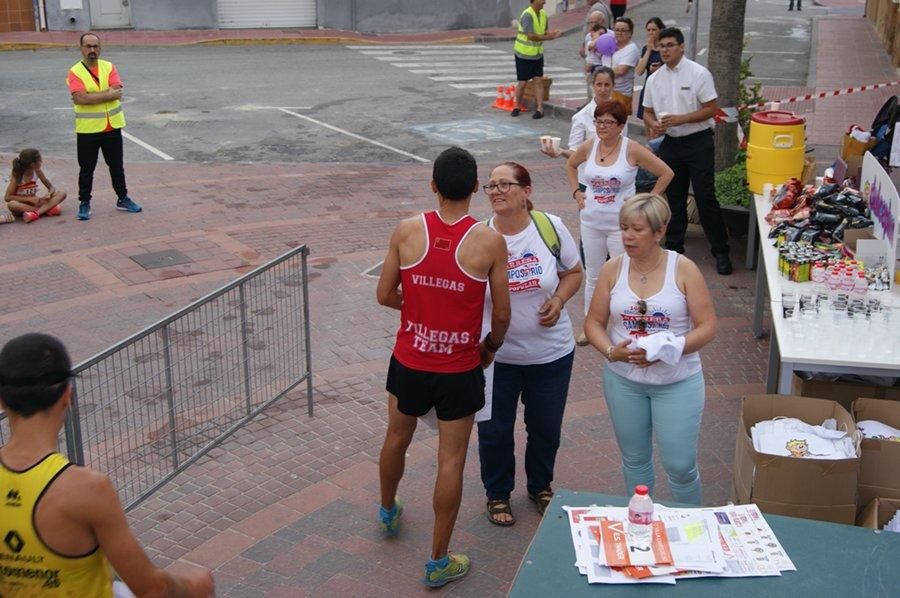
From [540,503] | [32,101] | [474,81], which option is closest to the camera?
[540,503]

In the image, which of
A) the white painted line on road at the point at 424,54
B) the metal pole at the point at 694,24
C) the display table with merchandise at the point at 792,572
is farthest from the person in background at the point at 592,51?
the display table with merchandise at the point at 792,572

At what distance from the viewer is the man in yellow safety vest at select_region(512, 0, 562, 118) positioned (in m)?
18.2

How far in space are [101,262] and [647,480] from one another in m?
6.87

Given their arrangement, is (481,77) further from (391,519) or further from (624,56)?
(391,519)

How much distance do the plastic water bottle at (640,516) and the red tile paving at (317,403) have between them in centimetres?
161

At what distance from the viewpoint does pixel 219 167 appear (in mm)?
14930

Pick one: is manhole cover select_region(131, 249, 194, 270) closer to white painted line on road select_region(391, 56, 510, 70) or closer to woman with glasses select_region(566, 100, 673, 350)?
woman with glasses select_region(566, 100, 673, 350)

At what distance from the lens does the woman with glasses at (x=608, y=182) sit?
8133 mm

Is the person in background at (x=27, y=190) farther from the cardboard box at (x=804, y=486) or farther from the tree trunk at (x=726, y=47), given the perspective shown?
the cardboard box at (x=804, y=486)

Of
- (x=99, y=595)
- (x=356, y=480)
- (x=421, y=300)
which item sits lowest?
(x=356, y=480)

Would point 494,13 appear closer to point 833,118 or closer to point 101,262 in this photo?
point 833,118

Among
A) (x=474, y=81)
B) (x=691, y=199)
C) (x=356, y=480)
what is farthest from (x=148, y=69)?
(x=356, y=480)

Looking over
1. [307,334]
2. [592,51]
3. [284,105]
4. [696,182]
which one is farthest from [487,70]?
[307,334]

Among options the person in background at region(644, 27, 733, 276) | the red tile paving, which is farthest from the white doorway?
the person in background at region(644, 27, 733, 276)
